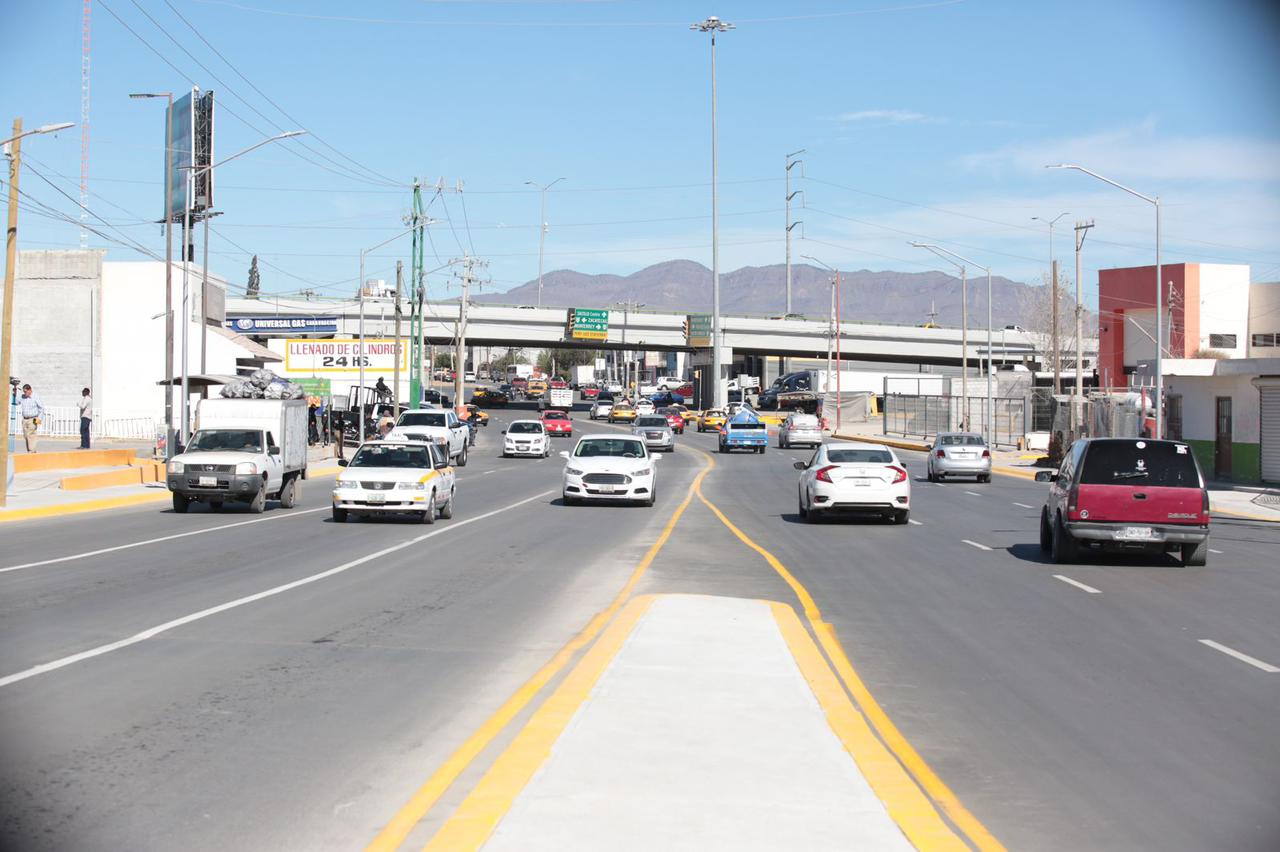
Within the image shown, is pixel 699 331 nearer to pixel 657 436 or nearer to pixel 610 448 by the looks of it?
pixel 657 436

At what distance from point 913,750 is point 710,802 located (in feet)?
6.03

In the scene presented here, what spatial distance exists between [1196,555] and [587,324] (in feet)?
312

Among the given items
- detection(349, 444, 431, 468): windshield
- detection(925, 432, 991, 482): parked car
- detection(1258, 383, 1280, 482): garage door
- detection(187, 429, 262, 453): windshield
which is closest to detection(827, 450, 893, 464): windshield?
detection(349, 444, 431, 468): windshield

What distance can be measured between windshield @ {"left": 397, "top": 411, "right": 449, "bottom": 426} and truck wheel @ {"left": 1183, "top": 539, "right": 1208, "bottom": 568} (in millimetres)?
34293

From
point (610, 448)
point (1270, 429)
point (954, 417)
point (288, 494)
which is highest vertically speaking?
point (954, 417)

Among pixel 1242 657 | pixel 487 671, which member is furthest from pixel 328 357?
pixel 1242 657

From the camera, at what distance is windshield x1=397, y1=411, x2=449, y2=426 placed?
1961 inches

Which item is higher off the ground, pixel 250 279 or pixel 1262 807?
pixel 250 279

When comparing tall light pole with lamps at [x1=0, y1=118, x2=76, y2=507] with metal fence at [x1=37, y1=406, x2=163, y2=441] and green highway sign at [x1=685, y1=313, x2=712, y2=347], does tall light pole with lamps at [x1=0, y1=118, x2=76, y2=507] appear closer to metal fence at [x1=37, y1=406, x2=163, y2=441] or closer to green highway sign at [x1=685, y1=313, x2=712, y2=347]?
metal fence at [x1=37, y1=406, x2=163, y2=441]

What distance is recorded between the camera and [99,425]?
64.1m

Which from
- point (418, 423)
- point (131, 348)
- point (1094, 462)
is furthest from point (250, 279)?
point (1094, 462)

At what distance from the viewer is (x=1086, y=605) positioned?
14.9 metres

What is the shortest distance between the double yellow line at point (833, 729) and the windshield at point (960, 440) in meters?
33.0

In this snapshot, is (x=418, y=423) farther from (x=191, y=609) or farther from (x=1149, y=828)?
(x=1149, y=828)
